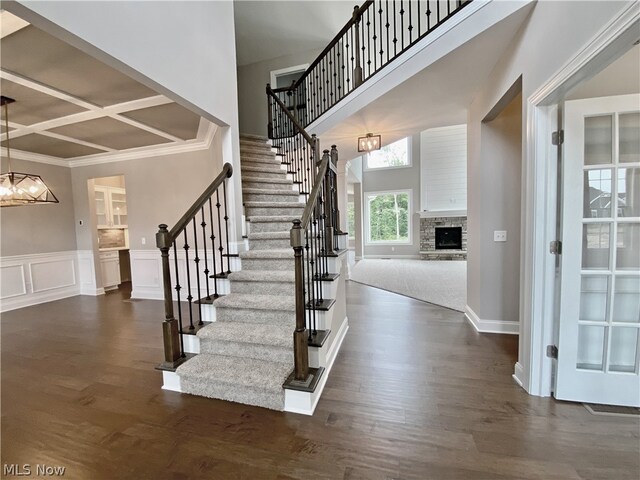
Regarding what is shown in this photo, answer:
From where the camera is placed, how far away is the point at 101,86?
2488 mm

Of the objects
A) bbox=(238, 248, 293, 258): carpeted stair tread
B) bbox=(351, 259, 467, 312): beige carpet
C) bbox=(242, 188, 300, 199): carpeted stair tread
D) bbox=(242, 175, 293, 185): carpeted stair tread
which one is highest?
bbox=(242, 175, 293, 185): carpeted stair tread

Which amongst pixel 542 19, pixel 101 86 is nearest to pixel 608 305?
pixel 542 19

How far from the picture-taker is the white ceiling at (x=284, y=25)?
5062 millimetres

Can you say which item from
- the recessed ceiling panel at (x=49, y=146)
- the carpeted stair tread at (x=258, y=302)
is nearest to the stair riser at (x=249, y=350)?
the carpeted stair tread at (x=258, y=302)

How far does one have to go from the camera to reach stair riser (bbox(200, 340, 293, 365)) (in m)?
2.06

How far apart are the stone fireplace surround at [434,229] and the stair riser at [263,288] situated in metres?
7.72

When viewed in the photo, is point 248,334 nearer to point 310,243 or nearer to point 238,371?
point 238,371

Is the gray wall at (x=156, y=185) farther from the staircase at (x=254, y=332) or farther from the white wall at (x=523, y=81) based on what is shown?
the white wall at (x=523, y=81)

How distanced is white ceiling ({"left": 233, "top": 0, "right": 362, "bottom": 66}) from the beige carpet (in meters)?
5.45

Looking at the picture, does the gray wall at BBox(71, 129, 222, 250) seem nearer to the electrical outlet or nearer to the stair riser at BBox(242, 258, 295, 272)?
the stair riser at BBox(242, 258, 295, 272)

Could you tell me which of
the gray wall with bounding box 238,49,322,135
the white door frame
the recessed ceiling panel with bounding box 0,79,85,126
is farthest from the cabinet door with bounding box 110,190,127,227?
the white door frame

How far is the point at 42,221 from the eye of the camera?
4.96 meters

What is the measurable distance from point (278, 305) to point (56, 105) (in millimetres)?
3232

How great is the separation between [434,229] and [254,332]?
8421 mm
